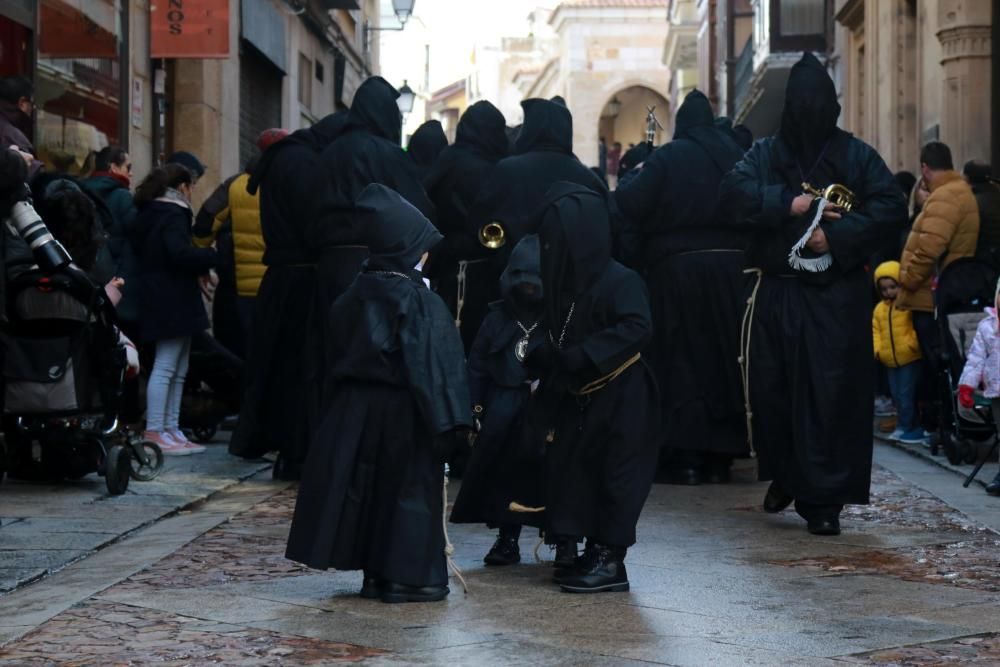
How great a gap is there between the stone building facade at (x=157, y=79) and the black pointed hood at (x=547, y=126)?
13.1 feet

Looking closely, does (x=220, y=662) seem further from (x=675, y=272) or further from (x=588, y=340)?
(x=675, y=272)

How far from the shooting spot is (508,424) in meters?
7.59

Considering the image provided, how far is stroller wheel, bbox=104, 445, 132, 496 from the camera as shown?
9523mm

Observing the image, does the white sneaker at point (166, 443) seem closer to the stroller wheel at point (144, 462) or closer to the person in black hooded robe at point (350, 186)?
the stroller wheel at point (144, 462)

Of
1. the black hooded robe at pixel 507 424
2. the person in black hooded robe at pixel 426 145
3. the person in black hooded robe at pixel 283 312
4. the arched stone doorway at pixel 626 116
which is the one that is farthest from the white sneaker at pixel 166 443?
the arched stone doorway at pixel 626 116

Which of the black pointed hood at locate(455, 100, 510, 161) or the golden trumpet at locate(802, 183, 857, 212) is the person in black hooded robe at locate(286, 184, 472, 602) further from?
the black pointed hood at locate(455, 100, 510, 161)

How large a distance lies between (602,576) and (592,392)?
691 millimetres

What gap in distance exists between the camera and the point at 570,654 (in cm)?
567

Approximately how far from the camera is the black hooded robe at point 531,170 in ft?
33.9

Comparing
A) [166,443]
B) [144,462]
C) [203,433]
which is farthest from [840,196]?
[203,433]

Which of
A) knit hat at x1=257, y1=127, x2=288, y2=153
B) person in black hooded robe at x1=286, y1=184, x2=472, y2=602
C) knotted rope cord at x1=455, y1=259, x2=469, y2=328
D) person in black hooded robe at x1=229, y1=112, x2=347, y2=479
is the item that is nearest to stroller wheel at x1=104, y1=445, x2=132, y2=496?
person in black hooded robe at x1=229, y1=112, x2=347, y2=479

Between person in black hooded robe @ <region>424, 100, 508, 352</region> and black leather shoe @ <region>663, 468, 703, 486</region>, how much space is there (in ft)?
4.62

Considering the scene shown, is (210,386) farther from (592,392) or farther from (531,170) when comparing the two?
(592,392)

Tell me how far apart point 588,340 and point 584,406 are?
0.30 meters
